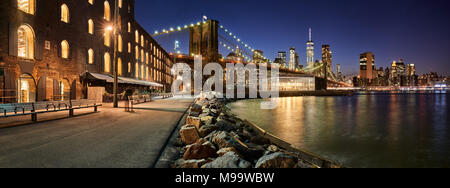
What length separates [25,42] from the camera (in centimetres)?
1570

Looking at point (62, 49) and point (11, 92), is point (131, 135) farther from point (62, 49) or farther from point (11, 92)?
point (62, 49)

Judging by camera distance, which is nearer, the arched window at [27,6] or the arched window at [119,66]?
the arched window at [27,6]

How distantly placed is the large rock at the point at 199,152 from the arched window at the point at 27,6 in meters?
17.2

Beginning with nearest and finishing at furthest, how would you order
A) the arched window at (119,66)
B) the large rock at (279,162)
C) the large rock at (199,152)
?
the large rock at (279,162), the large rock at (199,152), the arched window at (119,66)

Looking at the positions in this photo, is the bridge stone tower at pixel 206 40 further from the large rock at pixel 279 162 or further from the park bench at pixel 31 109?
the large rock at pixel 279 162

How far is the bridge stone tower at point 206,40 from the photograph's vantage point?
58513 mm

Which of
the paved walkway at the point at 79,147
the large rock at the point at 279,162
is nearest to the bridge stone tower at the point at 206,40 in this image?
the paved walkway at the point at 79,147

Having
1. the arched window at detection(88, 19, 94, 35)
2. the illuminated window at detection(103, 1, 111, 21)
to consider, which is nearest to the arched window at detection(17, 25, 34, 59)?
the arched window at detection(88, 19, 94, 35)

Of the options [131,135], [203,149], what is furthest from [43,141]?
[203,149]

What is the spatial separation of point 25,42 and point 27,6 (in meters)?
2.41

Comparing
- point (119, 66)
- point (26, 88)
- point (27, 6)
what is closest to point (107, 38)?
point (119, 66)

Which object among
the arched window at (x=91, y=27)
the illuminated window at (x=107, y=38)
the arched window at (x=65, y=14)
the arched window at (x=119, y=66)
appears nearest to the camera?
the arched window at (x=65, y=14)
